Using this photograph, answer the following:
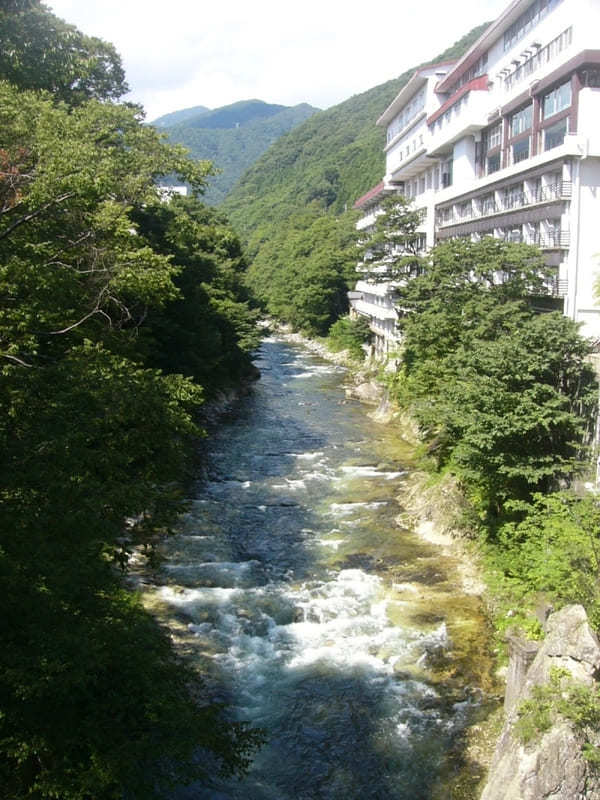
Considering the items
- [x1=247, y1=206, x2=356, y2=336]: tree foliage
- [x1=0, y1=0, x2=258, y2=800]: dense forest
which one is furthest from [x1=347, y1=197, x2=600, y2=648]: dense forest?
[x1=247, y1=206, x2=356, y2=336]: tree foliage

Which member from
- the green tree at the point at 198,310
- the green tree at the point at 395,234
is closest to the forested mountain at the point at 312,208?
the green tree at the point at 395,234

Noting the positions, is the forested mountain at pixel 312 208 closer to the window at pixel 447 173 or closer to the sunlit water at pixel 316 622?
the window at pixel 447 173

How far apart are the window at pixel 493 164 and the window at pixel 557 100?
6.22 metres

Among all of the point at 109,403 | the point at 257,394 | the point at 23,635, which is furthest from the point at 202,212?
the point at 23,635

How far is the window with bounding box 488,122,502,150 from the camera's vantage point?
36.3m

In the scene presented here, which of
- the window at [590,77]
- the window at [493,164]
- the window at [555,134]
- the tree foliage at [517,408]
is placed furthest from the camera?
the window at [493,164]

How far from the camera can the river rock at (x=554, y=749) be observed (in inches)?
390

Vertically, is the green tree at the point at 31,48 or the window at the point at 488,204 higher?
the green tree at the point at 31,48

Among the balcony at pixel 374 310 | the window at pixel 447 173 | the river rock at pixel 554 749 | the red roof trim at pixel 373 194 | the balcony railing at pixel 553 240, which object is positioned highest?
the red roof trim at pixel 373 194

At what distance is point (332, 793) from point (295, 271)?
261ft

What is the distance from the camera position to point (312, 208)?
133m

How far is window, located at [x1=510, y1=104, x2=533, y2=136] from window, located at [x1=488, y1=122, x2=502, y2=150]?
1560mm

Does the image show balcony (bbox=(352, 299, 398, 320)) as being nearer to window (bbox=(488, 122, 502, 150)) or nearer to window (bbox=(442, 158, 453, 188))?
window (bbox=(442, 158, 453, 188))

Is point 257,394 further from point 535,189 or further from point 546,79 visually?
point 546,79
